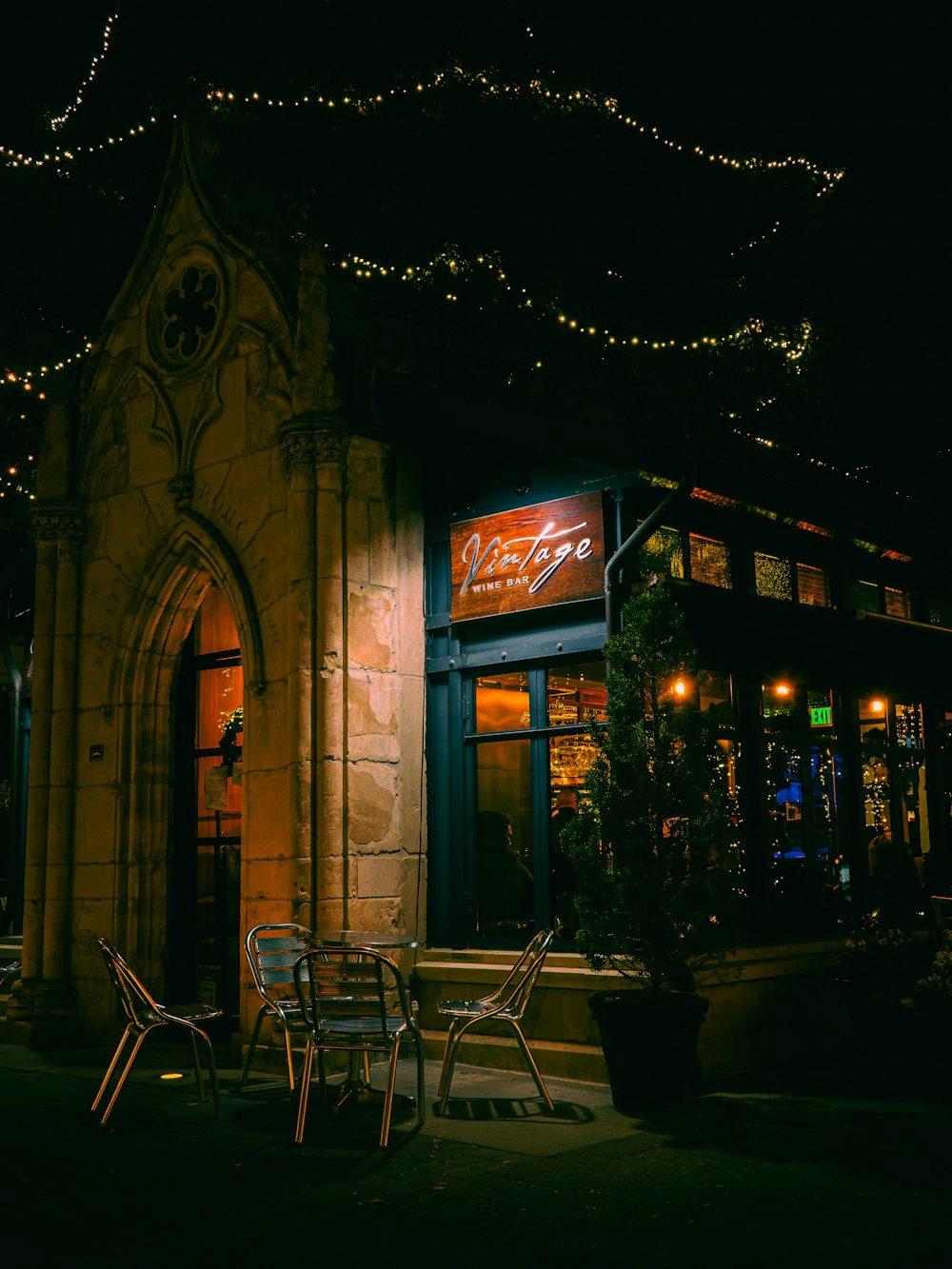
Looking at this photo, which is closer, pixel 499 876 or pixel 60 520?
pixel 499 876

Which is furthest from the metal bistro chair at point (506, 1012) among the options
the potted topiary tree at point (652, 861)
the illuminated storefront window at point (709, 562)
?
the illuminated storefront window at point (709, 562)

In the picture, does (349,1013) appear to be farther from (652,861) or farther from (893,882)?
(893,882)

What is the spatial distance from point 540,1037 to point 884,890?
14.5 feet

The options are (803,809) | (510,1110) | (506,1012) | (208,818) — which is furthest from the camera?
(208,818)

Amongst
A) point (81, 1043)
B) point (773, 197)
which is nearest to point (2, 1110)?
point (81, 1043)

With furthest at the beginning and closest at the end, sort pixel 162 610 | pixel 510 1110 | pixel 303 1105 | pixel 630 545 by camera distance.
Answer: pixel 162 610
pixel 630 545
pixel 510 1110
pixel 303 1105

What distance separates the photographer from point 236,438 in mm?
10781

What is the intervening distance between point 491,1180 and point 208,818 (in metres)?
6.09

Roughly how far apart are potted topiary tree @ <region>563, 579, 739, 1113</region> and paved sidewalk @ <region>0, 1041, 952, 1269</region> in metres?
0.45

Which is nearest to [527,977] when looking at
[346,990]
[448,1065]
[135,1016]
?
[448,1065]

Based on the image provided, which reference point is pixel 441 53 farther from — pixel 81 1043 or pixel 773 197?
pixel 81 1043

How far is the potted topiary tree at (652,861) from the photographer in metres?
7.75

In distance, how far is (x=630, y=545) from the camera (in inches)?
362

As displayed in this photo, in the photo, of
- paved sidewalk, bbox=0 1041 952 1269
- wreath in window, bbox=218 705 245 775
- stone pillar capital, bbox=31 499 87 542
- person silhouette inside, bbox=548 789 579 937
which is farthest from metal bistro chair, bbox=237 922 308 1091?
stone pillar capital, bbox=31 499 87 542
